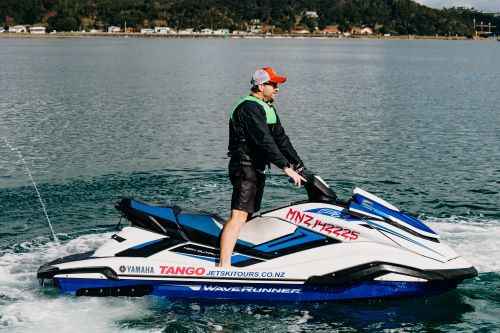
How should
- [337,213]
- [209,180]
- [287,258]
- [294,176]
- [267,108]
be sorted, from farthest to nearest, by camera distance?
[209,180] < [287,258] < [337,213] < [267,108] < [294,176]

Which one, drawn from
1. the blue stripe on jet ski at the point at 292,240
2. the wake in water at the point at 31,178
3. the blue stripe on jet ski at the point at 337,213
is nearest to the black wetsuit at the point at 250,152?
the blue stripe on jet ski at the point at 292,240

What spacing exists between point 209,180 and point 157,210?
239 inches

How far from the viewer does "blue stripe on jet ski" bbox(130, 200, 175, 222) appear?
7.69m

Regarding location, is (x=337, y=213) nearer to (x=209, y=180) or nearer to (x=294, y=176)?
(x=294, y=176)

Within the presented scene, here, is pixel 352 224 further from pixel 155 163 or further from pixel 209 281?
pixel 155 163

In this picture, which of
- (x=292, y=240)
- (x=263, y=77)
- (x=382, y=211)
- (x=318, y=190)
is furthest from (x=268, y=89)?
(x=382, y=211)

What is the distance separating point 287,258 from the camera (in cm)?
739

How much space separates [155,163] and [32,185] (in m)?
3.40

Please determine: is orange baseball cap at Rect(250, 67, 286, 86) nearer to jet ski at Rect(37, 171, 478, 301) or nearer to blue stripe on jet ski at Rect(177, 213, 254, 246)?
jet ski at Rect(37, 171, 478, 301)

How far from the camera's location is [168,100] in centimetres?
3347

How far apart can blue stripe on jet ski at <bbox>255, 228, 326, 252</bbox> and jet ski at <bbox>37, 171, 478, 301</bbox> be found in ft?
0.03

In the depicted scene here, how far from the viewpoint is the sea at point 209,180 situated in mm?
7258

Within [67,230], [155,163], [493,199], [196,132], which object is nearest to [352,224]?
[67,230]

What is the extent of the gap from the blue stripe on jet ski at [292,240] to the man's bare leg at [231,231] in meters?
0.33
